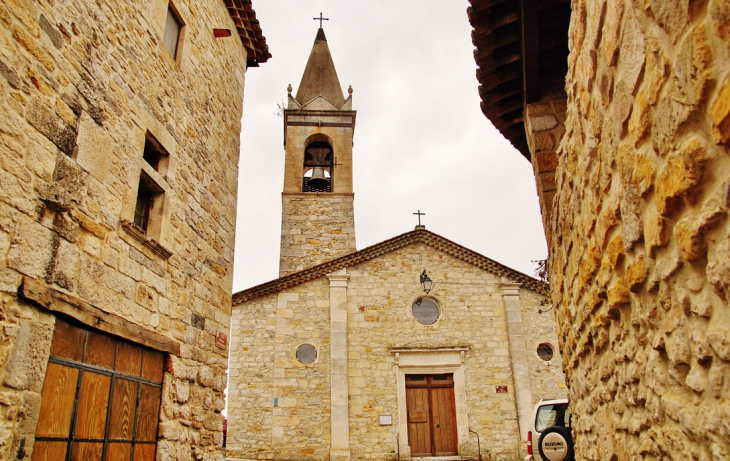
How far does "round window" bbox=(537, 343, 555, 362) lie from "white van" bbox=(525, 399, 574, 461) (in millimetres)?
7311

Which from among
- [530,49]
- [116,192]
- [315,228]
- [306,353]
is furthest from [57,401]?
[315,228]

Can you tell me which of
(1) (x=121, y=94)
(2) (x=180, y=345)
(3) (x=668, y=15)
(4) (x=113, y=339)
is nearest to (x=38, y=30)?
(1) (x=121, y=94)

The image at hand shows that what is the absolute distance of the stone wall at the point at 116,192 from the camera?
317 centimetres

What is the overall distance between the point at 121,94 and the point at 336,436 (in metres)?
10.3

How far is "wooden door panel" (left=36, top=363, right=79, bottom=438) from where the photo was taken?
336cm

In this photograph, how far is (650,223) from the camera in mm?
Result: 1857

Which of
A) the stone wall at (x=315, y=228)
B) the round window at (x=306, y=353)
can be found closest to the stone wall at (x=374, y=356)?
the round window at (x=306, y=353)

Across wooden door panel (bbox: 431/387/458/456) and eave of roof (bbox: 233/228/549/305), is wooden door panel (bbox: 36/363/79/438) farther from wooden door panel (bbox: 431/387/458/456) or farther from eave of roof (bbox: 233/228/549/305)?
wooden door panel (bbox: 431/387/458/456)

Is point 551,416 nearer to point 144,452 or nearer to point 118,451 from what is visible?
point 144,452

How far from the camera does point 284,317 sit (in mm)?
13938

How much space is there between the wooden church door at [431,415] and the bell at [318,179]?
26.3ft

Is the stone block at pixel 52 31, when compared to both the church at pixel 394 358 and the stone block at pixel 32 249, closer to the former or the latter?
the stone block at pixel 32 249

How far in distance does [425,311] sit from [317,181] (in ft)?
22.7

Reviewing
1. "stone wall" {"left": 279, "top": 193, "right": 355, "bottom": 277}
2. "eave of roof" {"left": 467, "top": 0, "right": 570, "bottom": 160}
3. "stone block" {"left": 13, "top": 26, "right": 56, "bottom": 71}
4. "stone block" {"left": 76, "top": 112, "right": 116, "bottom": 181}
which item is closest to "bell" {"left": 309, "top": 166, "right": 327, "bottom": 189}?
"stone wall" {"left": 279, "top": 193, "right": 355, "bottom": 277}
